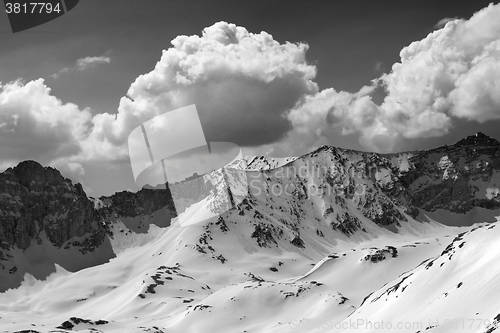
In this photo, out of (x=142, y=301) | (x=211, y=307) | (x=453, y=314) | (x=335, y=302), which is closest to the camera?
(x=453, y=314)

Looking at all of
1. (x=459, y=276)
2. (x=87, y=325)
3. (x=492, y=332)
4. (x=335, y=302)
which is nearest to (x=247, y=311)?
(x=335, y=302)

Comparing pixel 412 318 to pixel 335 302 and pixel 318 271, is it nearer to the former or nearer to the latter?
pixel 335 302

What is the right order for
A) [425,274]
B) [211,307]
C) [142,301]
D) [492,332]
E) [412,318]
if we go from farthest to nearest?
[142,301] → [211,307] → [425,274] → [412,318] → [492,332]

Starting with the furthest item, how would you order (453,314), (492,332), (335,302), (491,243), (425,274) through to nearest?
(335,302) < (425,274) < (491,243) < (453,314) < (492,332)

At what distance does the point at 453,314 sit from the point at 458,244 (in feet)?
70.9

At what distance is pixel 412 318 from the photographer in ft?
186

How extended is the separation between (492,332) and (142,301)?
172 m

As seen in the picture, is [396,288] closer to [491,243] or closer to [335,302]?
[491,243]

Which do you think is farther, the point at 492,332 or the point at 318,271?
the point at 318,271

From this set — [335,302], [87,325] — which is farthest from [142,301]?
[335,302]

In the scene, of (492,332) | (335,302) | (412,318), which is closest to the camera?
(492,332)

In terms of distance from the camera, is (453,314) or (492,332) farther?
(453,314)

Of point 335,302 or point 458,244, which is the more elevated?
point 458,244

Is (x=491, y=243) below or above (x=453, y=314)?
above
